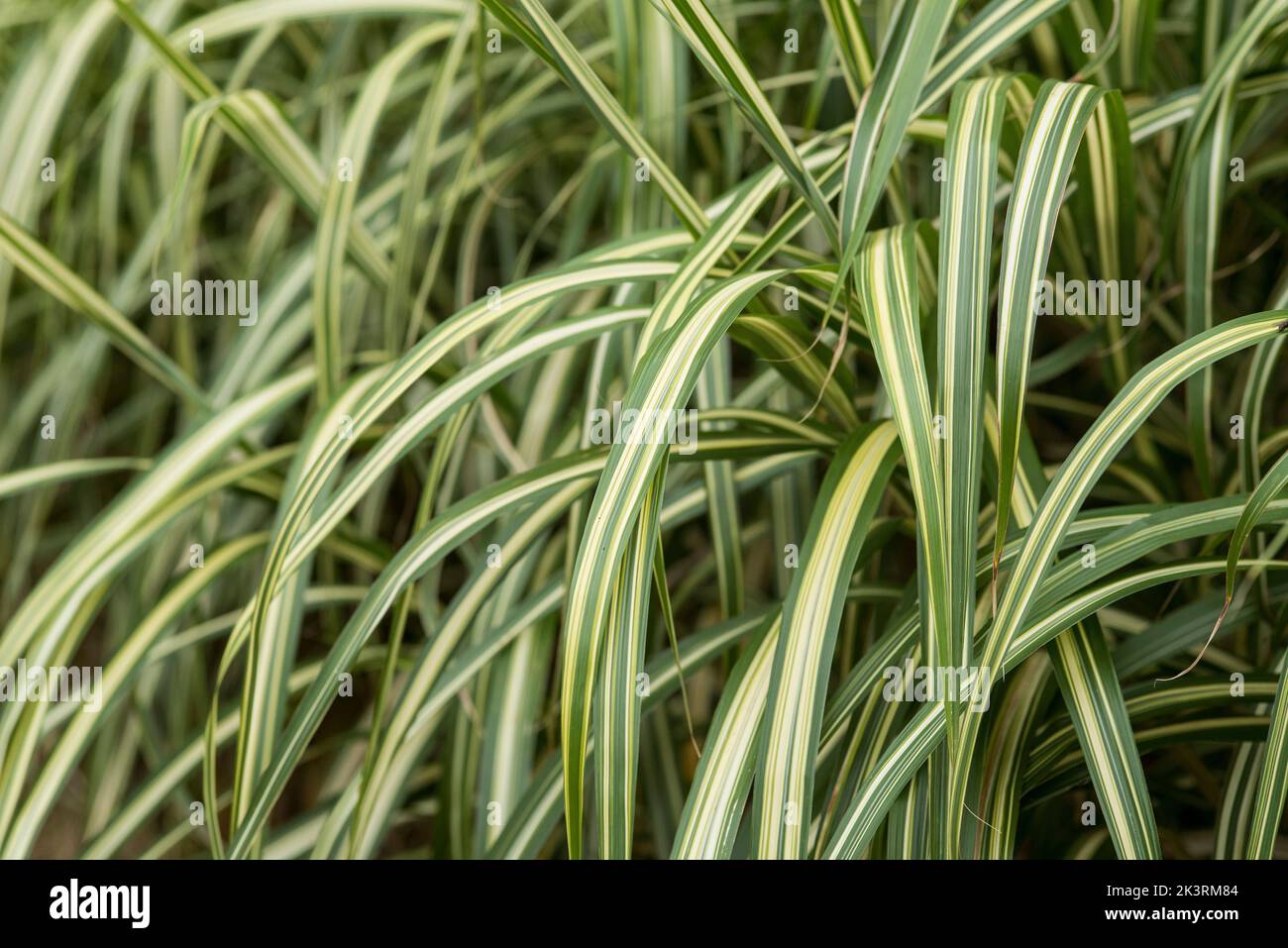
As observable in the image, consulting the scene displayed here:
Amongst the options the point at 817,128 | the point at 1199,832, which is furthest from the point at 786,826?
the point at 817,128

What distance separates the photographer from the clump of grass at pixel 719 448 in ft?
1.30

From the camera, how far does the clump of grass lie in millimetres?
397

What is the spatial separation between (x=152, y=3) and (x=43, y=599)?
0.46m

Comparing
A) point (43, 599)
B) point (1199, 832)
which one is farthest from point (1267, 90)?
point (43, 599)

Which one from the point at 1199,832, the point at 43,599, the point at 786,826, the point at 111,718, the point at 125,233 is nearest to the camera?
the point at 786,826

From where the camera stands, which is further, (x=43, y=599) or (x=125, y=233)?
(x=125, y=233)

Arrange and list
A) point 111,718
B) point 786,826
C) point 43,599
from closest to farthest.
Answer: point 786,826 → point 43,599 → point 111,718

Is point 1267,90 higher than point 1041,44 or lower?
lower

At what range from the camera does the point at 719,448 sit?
1.64 ft

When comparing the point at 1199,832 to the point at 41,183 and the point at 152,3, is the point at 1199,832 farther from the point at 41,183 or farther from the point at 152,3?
the point at 41,183

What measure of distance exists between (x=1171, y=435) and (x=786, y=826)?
440 mm

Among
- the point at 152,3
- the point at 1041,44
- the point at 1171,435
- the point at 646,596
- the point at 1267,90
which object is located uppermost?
the point at 152,3
